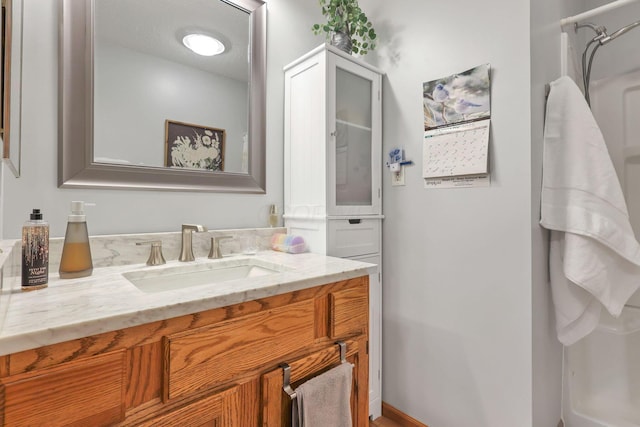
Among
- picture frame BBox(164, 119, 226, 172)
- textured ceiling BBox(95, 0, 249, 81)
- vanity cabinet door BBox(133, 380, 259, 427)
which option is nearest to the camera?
vanity cabinet door BBox(133, 380, 259, 427)

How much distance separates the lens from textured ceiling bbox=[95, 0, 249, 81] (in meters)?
1.09

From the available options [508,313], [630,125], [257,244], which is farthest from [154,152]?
[630,125]

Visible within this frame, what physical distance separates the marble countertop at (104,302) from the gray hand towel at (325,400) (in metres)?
0.27

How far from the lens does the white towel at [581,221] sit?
1.12 meters

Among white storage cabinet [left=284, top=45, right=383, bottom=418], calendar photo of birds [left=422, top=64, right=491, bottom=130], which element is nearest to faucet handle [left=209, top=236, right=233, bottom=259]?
white storage cabinet [left=284, top=45, right=383, bottom=418]

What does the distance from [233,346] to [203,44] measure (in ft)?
4.06

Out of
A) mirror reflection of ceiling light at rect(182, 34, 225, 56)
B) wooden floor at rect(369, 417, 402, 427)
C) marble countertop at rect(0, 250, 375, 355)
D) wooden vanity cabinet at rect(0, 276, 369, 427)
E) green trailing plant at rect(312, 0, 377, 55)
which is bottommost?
wooden floor at rect(369, 417, 402, 427)

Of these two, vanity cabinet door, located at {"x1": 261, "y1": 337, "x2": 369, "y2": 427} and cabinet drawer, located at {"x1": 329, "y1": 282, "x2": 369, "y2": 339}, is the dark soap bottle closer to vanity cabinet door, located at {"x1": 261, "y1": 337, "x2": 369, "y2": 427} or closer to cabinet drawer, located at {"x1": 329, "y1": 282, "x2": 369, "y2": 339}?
vanity cabinet door, located at {"x1": 261, "y1": 337, "x2": 369, "y2": 427}

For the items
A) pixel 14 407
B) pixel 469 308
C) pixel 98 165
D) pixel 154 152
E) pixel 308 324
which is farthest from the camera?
pixel 469 308

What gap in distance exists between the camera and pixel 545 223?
118 cm

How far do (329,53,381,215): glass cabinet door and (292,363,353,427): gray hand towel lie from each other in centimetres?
70

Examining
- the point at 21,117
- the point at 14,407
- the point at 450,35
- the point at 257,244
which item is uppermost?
the point at 450,35

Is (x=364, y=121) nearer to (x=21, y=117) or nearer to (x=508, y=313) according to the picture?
(x=508, y=313)

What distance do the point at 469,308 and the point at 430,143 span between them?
2.52ft
